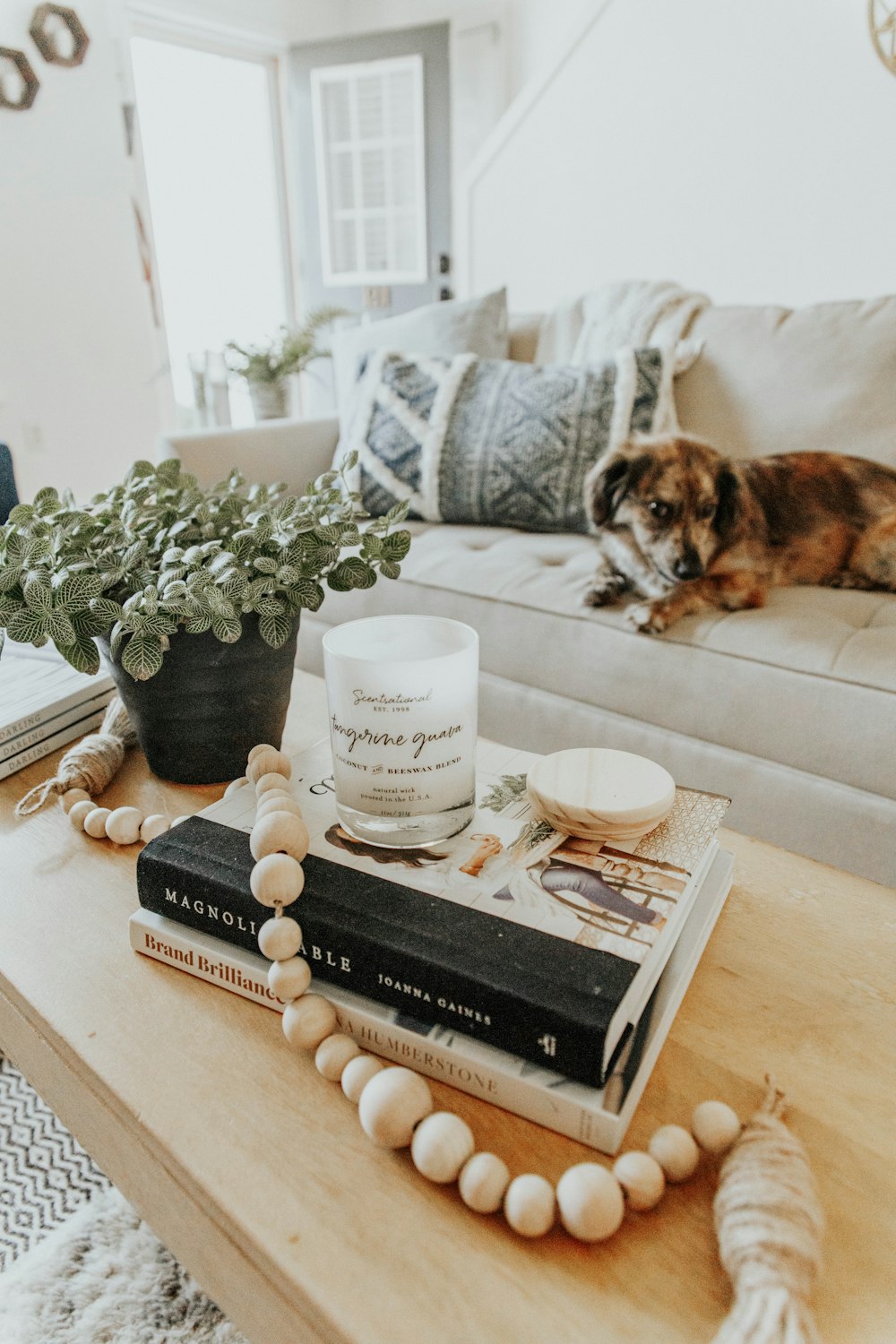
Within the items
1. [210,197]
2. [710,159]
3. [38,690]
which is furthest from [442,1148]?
[210,197]

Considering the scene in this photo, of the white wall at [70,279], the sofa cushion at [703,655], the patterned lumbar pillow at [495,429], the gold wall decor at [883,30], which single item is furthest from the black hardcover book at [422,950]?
the white wall at [70,279]

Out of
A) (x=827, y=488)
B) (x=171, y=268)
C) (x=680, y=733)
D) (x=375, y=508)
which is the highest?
(x=171, y=268)

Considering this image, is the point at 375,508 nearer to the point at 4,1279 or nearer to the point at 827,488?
the point at 827,488

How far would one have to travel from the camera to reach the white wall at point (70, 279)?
305cm

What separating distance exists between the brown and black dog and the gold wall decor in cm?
162

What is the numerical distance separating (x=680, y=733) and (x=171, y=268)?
3557 mm

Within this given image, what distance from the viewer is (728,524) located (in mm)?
1424

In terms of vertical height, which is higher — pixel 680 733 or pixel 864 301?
pixel 864 301

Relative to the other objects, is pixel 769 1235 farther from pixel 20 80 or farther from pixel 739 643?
pixel 20 80

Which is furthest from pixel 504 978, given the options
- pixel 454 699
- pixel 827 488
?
pixel 827 488

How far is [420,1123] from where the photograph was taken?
44 centimetres

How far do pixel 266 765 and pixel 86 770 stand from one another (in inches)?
8.2

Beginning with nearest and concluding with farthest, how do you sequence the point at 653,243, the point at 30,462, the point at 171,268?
the point at 653,243 → the point at 30,462 → the point at 171,268

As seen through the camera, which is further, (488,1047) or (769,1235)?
(488,1047)
